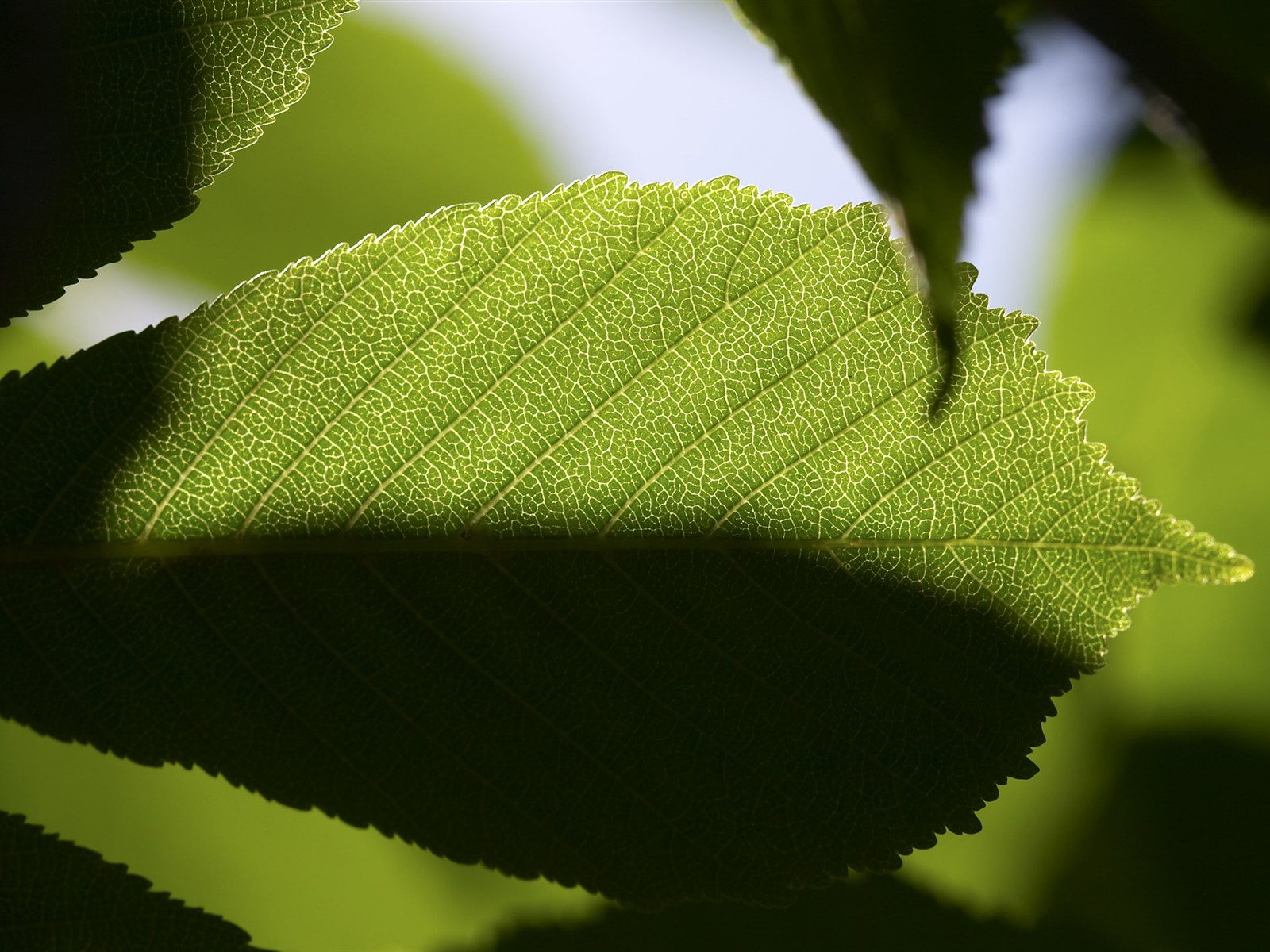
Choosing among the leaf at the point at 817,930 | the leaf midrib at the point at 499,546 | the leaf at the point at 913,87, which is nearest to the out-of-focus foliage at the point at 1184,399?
the leaf at the point at 817,930

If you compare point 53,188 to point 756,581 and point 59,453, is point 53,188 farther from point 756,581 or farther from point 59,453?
point 756,581

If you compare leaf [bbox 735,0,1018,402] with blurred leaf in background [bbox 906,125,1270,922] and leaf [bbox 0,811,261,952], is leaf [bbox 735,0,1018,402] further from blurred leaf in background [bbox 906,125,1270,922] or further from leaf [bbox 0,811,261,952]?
blurred leaf in background [bbox 906,125,1270,922]

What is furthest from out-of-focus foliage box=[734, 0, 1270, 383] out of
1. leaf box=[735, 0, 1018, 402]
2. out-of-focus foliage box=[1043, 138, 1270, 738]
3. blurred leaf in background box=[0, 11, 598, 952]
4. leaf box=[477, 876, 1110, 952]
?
out-of-focus foliage box=[1043, 138, 1270, 738]

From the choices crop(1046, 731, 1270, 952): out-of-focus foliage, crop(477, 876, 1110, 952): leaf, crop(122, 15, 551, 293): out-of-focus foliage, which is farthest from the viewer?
crop(122, 15, 551, 293): out-of-focus foliage

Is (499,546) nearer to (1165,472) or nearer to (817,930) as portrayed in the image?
(817,930)

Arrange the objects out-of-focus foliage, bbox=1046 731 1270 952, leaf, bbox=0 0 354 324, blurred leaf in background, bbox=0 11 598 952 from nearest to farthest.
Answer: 1. leaf, bbox=0 0 354 324
2. out-of-focus foliage, bbox=1046 731 1270 952
3. blurred leaf in background, bbox=0 11 598 952

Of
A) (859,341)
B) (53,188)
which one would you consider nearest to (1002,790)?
(859,341)

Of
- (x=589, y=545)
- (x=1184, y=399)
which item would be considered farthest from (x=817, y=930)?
(x=1184, y=399)
